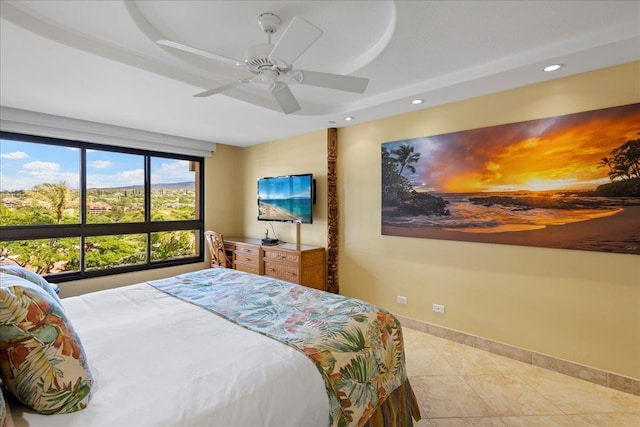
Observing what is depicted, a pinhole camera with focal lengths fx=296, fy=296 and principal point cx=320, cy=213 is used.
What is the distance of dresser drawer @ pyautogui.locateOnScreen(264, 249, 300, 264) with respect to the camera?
3.77 m

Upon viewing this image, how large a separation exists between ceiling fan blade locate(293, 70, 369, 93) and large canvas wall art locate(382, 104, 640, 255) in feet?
4.86

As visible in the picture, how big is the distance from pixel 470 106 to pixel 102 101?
366 centimetres

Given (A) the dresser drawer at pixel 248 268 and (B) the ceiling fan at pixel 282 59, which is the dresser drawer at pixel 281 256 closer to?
(A) the dresser drawer at pixel 248 268

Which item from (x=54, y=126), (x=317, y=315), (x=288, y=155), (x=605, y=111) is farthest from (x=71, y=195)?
(x=605, y=111)

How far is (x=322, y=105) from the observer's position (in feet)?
11.2

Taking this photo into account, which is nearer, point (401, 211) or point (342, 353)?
point (342, 353)

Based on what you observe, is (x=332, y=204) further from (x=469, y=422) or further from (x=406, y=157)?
(x=469, y=422)

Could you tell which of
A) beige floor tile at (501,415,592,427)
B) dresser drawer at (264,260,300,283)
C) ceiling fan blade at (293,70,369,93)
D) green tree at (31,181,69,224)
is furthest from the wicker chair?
beige floor tile at (501,415,592,427)

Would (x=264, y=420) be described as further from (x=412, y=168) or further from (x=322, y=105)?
(x=322, y=105)

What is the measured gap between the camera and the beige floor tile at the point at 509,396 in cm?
202

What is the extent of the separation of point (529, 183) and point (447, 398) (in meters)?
1.90

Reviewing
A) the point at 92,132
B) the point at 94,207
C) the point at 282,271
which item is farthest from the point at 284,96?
the point at 94,207

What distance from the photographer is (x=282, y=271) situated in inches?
156

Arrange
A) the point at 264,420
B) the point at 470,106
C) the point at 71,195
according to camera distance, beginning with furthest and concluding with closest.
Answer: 1. the point at 71,195
2. the point at 470,106
3. the point at 264,420
